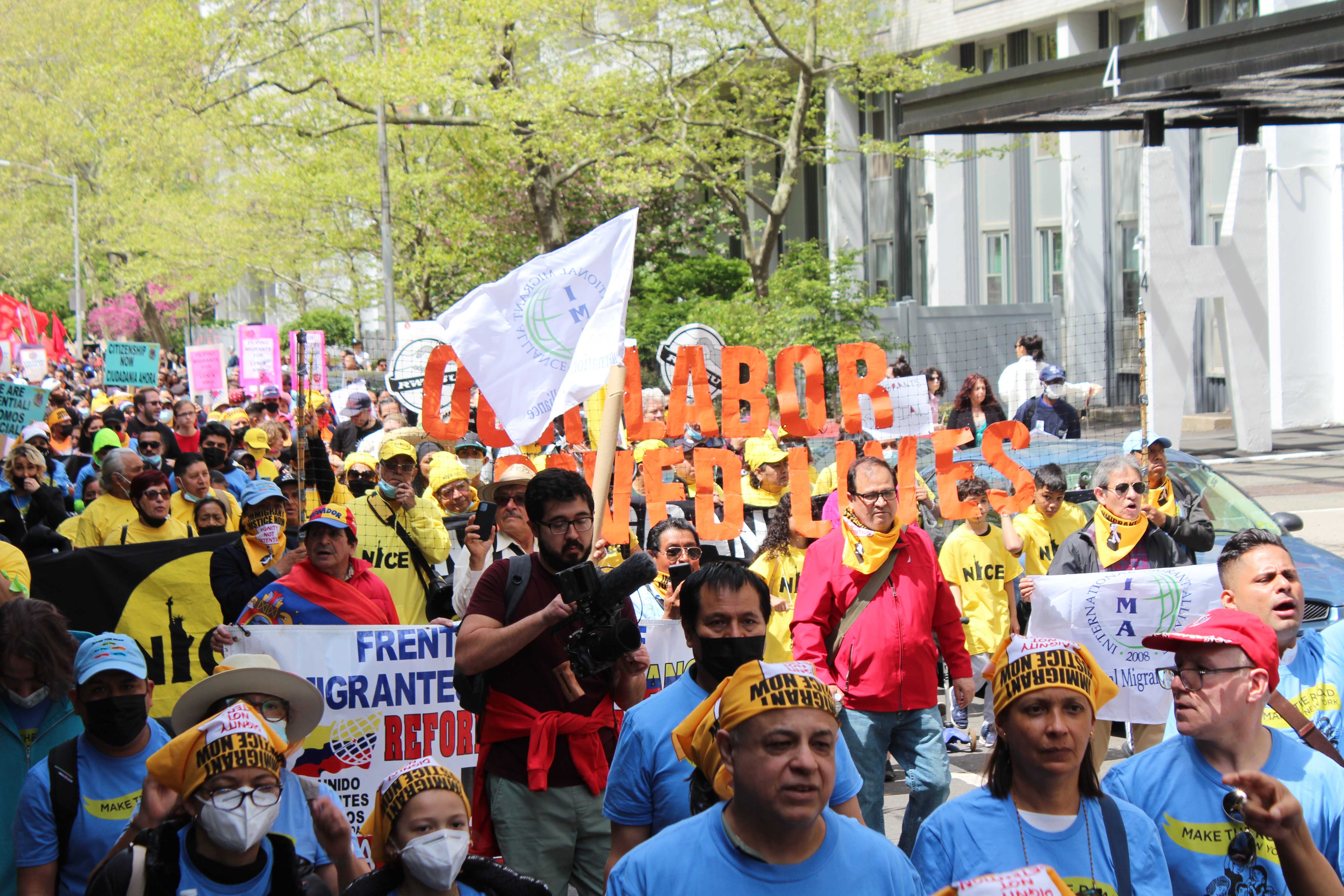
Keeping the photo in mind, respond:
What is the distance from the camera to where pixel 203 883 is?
131 inches

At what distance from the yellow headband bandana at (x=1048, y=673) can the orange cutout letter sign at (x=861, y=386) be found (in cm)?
475

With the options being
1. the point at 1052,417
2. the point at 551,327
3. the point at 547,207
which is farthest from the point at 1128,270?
the point at 551,327

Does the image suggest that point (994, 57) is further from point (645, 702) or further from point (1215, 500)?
point (645, 702)

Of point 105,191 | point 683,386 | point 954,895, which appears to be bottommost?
point 954,895

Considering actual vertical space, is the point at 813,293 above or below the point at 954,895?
above

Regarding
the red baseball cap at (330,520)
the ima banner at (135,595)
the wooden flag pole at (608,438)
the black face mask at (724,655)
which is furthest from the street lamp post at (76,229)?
the black face mask at (724,655)

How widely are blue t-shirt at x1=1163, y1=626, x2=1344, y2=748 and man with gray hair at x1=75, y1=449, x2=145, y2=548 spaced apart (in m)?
6.52

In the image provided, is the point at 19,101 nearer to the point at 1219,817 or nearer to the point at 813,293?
the point at 813,293

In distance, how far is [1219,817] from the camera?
3.37 meters

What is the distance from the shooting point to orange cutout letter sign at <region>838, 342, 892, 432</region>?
8.15 m

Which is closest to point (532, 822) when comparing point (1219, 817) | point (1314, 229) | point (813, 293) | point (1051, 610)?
point (1219, 817)

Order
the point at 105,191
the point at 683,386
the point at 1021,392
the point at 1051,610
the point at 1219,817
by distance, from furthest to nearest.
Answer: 1. the point at 105,191
2. the point at 1021,392
3. the point at 683,386
4. the point at 1051,610
5. the point at 1219,817

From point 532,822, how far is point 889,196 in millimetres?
29172

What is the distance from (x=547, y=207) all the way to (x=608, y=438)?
17606 millimetres
